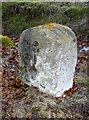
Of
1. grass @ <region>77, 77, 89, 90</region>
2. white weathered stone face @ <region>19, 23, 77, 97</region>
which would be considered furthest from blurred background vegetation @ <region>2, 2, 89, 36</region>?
white weathered stone face @ <region>19, 23, 77, 97</region>

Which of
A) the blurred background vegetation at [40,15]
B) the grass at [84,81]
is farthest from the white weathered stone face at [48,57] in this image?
the blurred background vegetation at [40,15]

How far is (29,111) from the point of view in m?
4.46

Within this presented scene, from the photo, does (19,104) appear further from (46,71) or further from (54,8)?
(54,8)

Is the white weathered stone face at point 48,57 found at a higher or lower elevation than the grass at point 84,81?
higher

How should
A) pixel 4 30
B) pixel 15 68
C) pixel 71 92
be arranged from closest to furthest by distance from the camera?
pixel 71 92, pixel 15 68, pixel 4 30

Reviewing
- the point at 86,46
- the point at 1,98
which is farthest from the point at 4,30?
the point at 1,98

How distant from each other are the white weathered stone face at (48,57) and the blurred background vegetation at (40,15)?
227cm

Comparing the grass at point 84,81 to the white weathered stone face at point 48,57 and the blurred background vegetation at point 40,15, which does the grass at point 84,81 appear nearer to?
the white weathered stone face at point 48,57

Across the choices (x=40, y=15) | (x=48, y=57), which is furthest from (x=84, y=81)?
(x=40, y=15)

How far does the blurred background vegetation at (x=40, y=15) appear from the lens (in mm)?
6965

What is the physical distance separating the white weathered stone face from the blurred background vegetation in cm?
227

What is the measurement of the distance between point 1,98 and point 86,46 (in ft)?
7.26

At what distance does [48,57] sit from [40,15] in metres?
2.92

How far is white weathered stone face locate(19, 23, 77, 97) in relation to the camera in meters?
4.44
